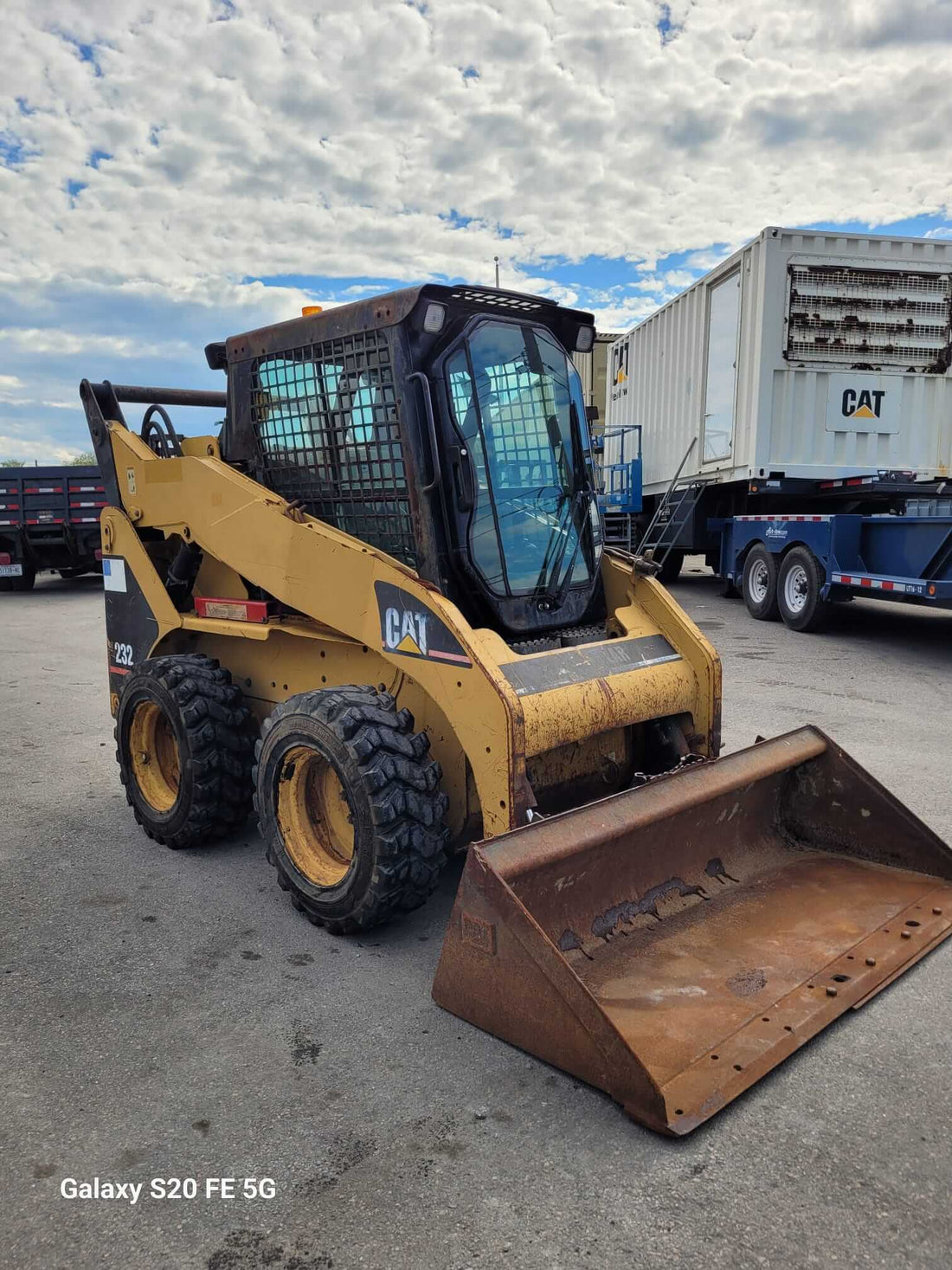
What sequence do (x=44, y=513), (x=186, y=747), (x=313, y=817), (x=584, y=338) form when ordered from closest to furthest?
(x=313, y=817) < (x=186, y=747) < (x=584, y=338) < (x=44, y=513)

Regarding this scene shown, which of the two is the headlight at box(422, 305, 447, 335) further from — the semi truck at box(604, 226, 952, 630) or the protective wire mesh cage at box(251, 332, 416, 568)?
the semi truck at box(604, 226, 952, 630)

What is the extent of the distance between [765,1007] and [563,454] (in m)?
2.41

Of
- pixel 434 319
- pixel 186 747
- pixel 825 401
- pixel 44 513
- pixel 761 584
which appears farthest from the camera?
pixel 44 513

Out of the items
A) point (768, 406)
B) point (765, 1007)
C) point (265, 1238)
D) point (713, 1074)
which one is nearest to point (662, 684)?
point (765, 1007)

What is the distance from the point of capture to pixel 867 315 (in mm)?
10781

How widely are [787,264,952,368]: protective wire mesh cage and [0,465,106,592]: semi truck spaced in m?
12.2

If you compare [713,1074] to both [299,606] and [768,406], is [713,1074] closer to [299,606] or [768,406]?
[299,606]

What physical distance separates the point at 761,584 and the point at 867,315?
3370 mm

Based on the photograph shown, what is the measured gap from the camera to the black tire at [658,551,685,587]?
49.7ft

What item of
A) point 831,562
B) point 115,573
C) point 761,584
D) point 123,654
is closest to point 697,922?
point 123,654

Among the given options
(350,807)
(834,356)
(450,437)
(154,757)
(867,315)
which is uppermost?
(867,315)

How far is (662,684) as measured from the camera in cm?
387

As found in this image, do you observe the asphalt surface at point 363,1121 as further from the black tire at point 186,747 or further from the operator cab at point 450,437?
the operator cab at point 450,437

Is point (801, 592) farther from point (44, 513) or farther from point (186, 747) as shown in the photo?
point (44, 513)
